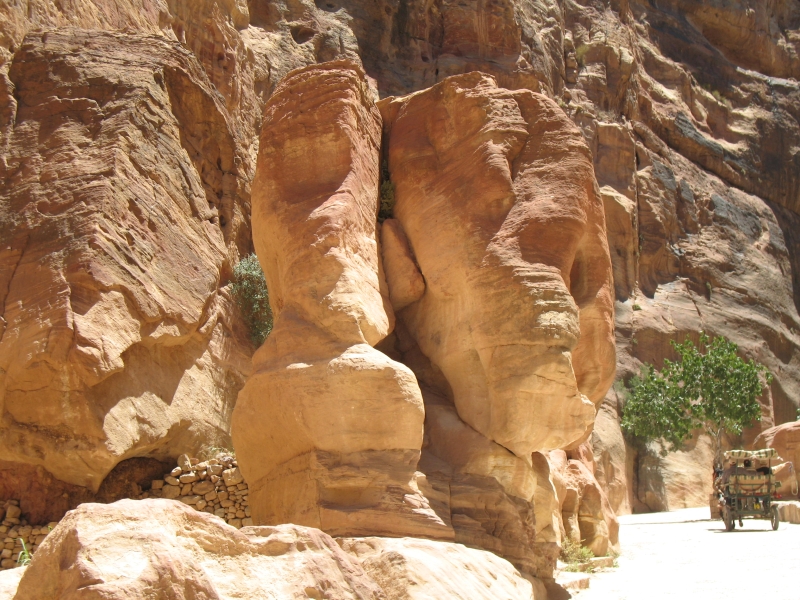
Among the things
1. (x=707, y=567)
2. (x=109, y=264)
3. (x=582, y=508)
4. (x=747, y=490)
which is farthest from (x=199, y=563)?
(x=747, y=490)

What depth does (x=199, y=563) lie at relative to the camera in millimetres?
3910

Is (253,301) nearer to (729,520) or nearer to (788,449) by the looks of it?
(729,520)

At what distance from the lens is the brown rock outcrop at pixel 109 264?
9445 millimetres

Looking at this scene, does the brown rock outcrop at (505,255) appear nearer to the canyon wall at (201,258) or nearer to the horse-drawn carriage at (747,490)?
the canyon wall at (201,258)

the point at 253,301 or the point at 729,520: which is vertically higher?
the point at 253,301

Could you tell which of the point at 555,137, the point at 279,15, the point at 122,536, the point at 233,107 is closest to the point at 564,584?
the point at 555,137

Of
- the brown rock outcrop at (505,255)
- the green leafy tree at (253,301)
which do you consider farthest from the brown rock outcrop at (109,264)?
the brown rock outcrop at (505,255)

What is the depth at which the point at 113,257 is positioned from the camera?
10.3 metres

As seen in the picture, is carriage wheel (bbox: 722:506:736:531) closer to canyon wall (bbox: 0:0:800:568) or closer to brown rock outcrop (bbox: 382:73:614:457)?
canyon wall (bbox: 0:0:800:568)

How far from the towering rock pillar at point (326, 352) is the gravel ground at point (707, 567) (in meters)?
2.96

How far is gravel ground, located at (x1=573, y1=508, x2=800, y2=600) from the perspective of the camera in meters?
7.89

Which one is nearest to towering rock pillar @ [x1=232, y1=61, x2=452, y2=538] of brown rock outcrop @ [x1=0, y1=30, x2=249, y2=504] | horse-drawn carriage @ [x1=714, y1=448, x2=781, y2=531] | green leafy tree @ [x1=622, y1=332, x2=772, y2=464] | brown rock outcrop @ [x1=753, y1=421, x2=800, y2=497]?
brown rock outcrop @ [x1=0, y1=30, x2=249, y2=504]

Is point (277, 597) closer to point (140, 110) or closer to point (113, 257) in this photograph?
point (113, 257)

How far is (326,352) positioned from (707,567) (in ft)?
19.6
